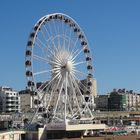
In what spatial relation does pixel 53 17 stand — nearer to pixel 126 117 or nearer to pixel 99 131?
pixel 99 131

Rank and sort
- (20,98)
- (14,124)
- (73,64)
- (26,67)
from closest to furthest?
(26,67) → (73,64) → (14,124) → (20,98)

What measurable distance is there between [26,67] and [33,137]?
1262cm

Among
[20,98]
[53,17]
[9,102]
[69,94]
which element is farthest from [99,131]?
[20,98]

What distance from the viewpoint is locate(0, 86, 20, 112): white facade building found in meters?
156

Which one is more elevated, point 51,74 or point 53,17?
point 53,17

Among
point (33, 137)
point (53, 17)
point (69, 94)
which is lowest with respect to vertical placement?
point (33, 137)

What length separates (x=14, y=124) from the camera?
10644cm

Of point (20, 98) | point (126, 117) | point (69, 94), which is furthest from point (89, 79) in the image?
point (20, 98)

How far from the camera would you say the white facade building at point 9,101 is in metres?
156

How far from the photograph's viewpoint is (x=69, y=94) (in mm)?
87938

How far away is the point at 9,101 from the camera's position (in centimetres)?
15750

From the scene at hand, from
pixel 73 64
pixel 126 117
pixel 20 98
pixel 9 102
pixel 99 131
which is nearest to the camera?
pixel 73 64

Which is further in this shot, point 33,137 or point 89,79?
point 89,79

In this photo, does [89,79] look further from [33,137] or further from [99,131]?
[33,137]
